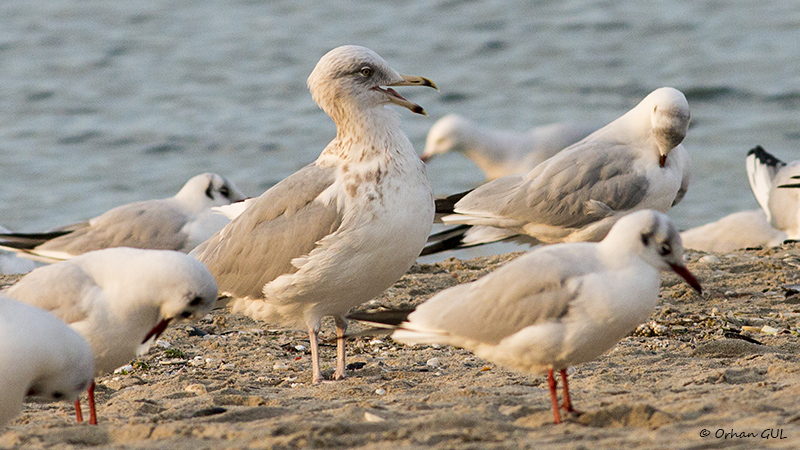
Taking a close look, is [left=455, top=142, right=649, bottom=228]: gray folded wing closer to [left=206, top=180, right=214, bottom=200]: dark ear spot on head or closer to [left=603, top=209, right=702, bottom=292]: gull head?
[left=206, top=180, right=214, bottom=200]: dark ear spot on head

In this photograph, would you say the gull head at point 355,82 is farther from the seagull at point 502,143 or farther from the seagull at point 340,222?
the seagull at point 502,143

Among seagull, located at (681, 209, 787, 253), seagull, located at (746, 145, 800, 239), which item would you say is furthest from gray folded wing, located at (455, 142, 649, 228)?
seagull, located at (746, 145, 800, 239)

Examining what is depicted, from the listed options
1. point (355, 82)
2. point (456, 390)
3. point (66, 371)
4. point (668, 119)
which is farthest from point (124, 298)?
point (668, 119)

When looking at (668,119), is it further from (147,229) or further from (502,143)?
(502,143)

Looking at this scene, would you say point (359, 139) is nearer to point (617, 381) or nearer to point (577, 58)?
point (617, 381)

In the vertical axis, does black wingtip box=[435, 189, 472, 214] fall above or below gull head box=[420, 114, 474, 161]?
above

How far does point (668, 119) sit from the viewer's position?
6.31 metres

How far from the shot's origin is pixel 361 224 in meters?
5.06

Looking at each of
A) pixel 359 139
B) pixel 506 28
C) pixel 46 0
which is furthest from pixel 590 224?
pixel 46 0

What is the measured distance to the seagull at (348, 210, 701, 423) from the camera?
12.4 feet

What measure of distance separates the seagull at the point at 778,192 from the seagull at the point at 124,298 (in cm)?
643

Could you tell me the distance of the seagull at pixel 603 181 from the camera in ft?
21.2

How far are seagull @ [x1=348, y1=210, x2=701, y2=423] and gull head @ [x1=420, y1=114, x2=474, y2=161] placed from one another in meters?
6.97

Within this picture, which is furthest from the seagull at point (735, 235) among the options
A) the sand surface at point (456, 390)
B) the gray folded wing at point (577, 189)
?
the gray folded wing at point (577, 189)
